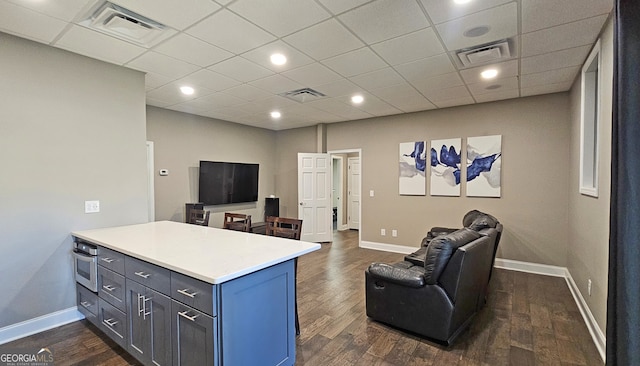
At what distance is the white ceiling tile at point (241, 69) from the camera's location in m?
3.14

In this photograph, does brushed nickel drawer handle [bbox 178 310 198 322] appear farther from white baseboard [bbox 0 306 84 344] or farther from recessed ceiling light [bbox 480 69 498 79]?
recessed ceiling light [bbox 480 69 498 79]

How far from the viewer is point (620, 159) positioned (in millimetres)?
1248

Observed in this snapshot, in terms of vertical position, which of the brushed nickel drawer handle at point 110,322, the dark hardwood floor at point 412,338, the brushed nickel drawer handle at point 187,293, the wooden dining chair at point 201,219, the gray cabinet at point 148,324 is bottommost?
the dark hardwood floor at point 412,338

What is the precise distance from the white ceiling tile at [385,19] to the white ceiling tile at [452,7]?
73 mm

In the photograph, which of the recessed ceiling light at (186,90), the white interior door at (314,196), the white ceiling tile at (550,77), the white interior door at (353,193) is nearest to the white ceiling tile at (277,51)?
the recessed ceiling light at (186,90)

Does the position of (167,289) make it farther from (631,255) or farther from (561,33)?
(561,33)

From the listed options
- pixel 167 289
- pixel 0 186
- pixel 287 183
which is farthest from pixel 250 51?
pixel 287 183

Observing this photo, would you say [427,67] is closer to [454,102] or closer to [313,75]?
[313,75]

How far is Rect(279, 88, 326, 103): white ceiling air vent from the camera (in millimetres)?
4211

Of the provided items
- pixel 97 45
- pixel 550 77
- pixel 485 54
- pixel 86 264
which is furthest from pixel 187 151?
pixel 550 77

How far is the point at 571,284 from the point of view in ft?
12.5

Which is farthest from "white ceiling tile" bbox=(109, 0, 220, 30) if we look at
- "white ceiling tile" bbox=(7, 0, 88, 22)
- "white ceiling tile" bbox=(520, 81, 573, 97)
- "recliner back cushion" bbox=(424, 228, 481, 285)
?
"white ceiling tile" bbox=(520, 81, 573, 97)

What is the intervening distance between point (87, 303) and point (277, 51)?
2973mm

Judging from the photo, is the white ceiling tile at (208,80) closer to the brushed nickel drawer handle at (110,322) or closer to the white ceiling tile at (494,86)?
the brushed nickel drawer handle at (110,322)
